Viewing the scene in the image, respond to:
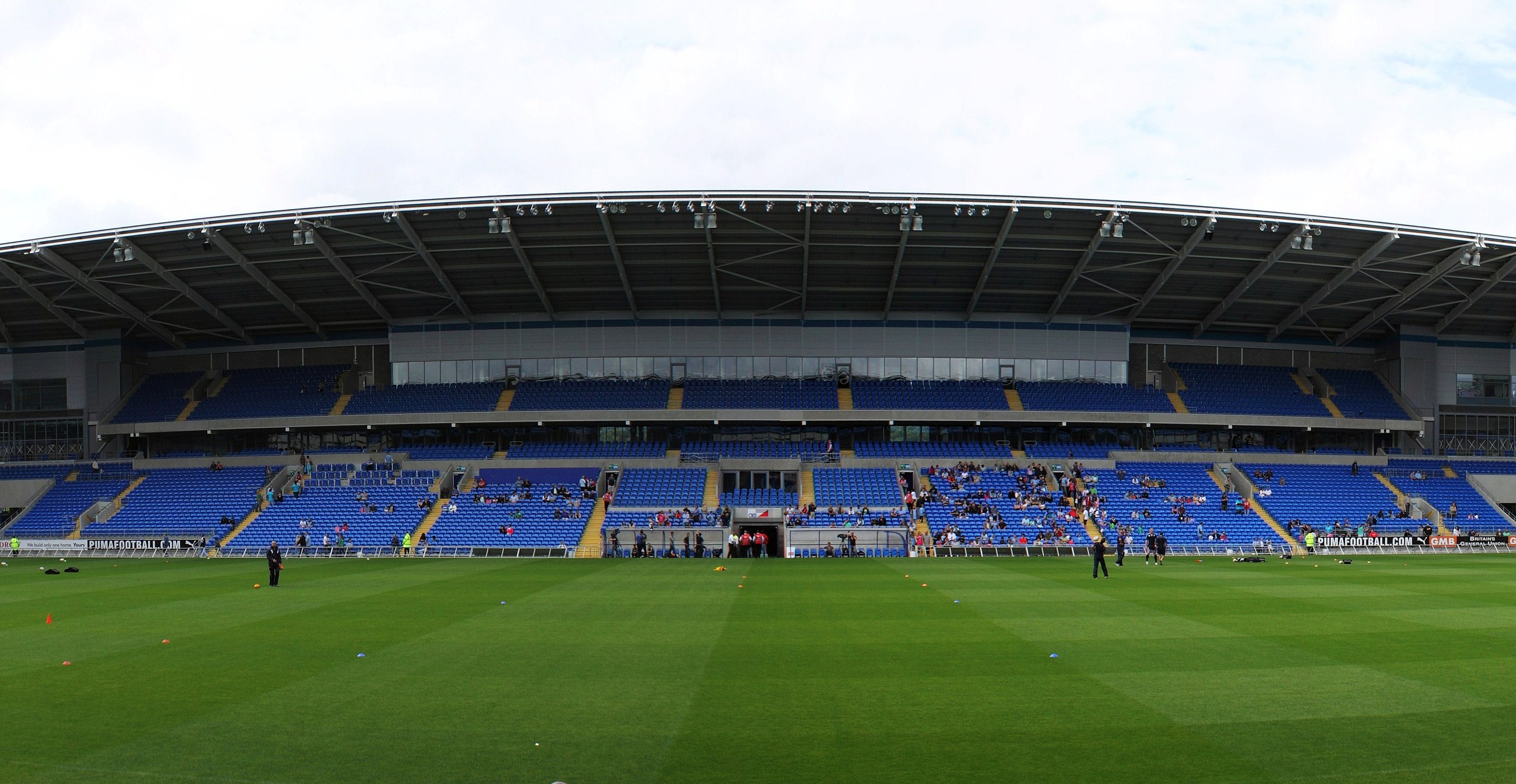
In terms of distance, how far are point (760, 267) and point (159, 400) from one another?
132 ft

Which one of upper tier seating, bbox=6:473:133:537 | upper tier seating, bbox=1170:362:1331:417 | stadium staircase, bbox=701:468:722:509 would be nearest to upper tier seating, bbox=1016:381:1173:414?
upper tier seating, bbox=1170:362:1331:417

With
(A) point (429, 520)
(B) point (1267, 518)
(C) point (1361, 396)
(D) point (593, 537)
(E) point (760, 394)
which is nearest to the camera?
(D) point (593, 537)

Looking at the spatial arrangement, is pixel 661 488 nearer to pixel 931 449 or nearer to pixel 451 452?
pixel 451 452

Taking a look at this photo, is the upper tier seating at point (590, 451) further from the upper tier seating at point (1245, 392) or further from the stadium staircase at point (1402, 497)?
the stadium staircase at point (1402, 497)

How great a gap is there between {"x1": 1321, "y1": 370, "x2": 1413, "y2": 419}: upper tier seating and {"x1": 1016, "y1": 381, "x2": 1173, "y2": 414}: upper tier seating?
1144 centimetres

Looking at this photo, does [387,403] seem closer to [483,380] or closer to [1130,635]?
[483,380]

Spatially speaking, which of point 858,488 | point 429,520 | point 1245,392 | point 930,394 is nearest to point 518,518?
point 429,520

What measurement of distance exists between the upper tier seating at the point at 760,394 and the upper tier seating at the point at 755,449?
91.5 inches

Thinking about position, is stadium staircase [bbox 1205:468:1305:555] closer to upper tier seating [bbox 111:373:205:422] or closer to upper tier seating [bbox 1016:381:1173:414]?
upper tier seating [bbox 1016:381:1173:414]

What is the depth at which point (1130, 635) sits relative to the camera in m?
16.2

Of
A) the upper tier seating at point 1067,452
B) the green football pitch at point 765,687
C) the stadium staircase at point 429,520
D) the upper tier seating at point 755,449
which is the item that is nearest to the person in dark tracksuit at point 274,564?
the green football pitch at point 765,687

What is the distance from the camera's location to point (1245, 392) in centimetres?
6006

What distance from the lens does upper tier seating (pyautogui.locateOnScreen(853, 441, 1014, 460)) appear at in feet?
184

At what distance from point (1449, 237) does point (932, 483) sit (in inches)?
1086
